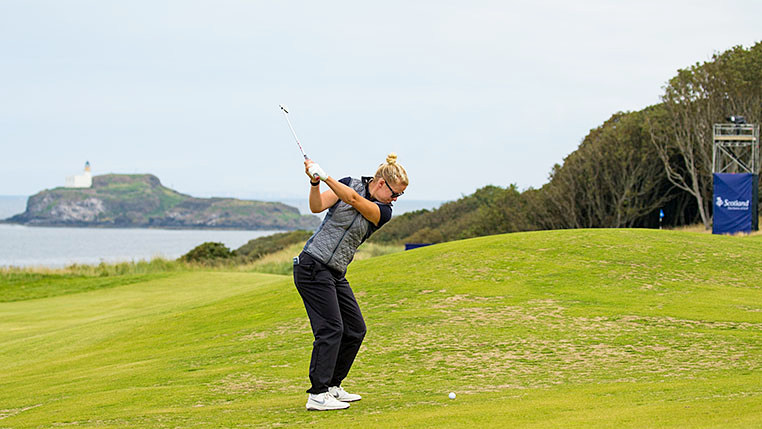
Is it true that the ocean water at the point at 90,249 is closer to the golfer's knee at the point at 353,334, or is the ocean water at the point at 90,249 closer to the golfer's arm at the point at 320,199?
the golfer's knee at the point at 353,334

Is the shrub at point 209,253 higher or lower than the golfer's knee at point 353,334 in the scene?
lower

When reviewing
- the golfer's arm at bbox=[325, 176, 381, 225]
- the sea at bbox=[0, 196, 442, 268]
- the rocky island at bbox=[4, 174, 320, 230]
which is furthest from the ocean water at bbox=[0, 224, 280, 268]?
the rocky island at bbox=[4, 174, 320, 230]

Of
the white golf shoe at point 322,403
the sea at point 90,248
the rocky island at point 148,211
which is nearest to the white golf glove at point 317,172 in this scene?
the white golf shoe at point 322,403

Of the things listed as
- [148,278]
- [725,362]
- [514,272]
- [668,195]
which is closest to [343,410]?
[725,362]

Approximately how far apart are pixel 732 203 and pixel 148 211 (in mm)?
164169

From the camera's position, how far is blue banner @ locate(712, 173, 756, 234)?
3147 cm

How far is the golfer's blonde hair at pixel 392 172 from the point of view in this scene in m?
6.11

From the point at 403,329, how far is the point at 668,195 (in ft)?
144

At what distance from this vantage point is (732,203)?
3181cm

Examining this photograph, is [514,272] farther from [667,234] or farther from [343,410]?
[343,410]

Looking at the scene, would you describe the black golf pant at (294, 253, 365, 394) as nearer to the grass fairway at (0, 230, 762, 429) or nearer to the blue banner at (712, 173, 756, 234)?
the grass fairway at (0, 230, 762, 429)

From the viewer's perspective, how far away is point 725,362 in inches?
320

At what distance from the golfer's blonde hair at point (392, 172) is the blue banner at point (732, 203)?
94.9ft

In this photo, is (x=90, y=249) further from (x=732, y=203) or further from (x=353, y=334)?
(x=353, y=334)
